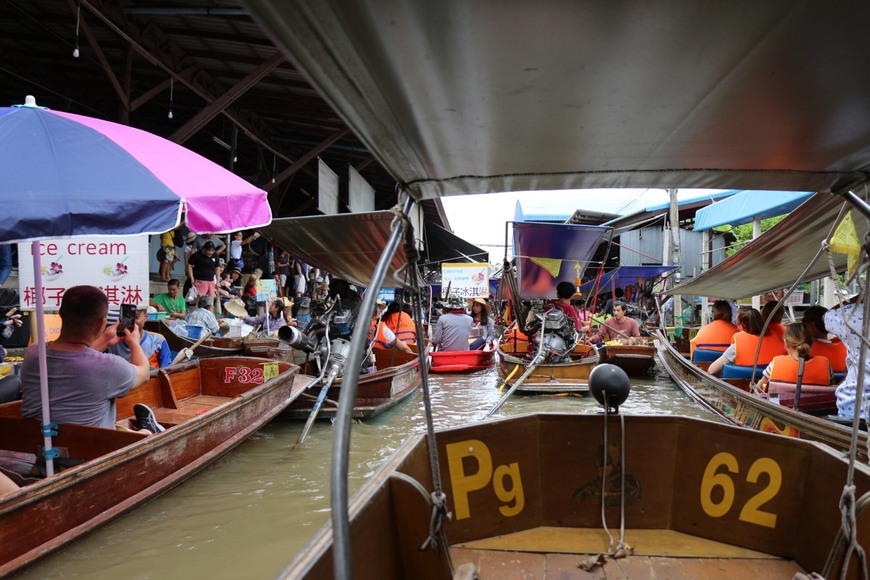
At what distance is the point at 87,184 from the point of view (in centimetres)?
261

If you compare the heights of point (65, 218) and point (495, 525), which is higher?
point (65, 218)

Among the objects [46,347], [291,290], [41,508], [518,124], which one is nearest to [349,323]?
[46,347]

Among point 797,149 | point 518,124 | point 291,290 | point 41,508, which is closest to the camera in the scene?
point 518,124

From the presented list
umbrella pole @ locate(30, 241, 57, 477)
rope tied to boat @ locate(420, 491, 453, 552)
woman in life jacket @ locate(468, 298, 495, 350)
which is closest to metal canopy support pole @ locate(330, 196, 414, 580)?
rope tied to boat @ locate(420, 491, 453, 552)

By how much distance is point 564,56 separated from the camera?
116 centimetres

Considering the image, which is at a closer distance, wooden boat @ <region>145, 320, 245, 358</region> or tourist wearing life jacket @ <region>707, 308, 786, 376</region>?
tourist wearing life jacket @ <region>707, 308, 786, 376</region>

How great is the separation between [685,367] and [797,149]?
6417mm

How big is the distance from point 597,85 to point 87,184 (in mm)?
2448

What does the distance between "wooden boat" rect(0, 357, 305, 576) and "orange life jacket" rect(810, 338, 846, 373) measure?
194 inches

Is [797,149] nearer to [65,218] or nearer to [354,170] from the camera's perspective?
[65,218]

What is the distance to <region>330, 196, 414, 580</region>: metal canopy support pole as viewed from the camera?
1.04m

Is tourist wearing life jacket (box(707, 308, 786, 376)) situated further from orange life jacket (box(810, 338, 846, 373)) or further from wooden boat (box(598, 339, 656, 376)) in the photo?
wooden boat (box(598, 339, 656, 376))

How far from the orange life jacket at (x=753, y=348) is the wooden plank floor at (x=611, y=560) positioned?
12.6 ft

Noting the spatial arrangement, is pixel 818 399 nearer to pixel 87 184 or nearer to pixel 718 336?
pixel 718 336
